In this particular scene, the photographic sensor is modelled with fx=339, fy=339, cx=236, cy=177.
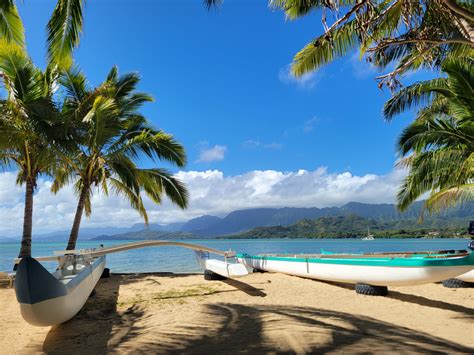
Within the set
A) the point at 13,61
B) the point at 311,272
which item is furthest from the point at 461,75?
the point at 13,61

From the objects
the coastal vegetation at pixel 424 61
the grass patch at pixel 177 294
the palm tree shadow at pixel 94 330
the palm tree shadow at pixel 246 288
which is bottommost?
the palm tree shadow at pixel 246 288

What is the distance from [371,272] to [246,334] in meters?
3.35

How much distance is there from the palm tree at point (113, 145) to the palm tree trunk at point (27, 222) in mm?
983

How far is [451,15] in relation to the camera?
13.3 feet

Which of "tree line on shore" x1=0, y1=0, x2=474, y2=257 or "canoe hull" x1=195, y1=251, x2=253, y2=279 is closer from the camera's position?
"tree line on shore" x1=0, y1=0, x2=474, y2=257

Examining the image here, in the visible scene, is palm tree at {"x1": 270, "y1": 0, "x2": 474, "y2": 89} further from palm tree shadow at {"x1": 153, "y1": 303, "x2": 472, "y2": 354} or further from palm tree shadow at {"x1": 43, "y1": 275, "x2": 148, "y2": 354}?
palm tree shadow at {"x1": 43, "y1": 275, "x2": 148, "y2": 354}

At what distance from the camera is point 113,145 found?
9.88 m

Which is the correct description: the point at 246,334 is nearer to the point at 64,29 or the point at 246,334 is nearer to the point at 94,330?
the point at 94,330

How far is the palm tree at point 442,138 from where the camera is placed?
18.5ft

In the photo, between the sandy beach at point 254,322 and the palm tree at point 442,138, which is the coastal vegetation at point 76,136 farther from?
the palm tree at point 442,138

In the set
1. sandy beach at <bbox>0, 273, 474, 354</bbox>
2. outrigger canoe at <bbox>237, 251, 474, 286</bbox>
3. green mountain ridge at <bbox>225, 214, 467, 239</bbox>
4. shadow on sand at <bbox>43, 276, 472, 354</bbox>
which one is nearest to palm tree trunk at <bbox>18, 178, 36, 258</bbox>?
sandy beach at <bbox>0, 273, 474, 354</bbox>

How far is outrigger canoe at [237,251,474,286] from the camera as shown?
533 centimetres

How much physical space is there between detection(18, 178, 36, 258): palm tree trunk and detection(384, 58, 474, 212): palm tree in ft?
31.3

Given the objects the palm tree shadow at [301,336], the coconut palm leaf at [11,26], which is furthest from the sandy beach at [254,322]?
the coconut palm leaf at [11,26]
